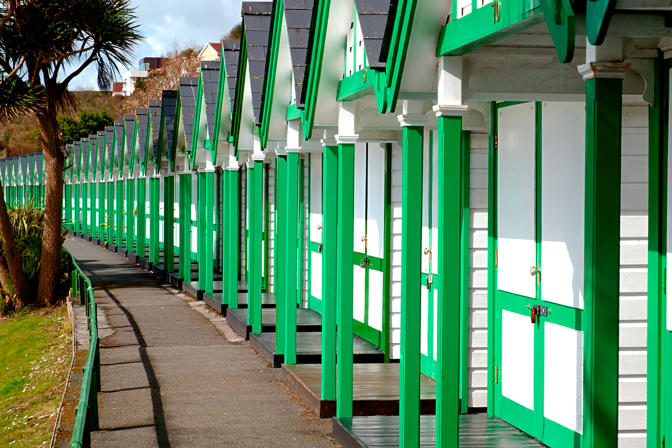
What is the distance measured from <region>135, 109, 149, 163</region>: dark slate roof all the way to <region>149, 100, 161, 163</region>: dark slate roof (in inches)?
30.8

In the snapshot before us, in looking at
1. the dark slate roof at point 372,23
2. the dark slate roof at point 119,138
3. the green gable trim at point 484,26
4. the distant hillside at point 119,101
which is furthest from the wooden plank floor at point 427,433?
the distant hillside at point 119,101

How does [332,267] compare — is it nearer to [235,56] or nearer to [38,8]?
[235,56]

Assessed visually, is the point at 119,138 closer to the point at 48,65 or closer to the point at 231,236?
the point at 48,65

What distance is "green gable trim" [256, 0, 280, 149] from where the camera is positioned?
10578 mm

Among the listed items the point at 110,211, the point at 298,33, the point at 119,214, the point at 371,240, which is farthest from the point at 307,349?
the point at 110,211

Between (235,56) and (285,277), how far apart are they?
506 centimetres

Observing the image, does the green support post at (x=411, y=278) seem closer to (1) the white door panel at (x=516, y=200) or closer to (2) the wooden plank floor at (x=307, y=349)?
(1) the white door panel at (x=516, y=200)

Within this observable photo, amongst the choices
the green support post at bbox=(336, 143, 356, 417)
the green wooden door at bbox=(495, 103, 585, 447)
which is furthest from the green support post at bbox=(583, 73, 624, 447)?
the green support post at bbox=(336, 143, 356, 417)

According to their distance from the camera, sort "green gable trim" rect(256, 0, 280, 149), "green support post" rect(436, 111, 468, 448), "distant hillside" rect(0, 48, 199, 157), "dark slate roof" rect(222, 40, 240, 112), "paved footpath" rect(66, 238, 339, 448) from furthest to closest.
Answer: "distant hillside" rect(0, 48, 199, 157)
"dark slate roof" rect(222, 40, 240, 112)
"green gable trim" rect(256, 0, 280, 149)
"paved footpath" rect(66, 238, 339, 448)
"green support post" rect(436, 111, 468, 448)

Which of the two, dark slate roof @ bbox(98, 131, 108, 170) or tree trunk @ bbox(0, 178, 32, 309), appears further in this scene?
dark slate roof @ bbox(98, 131, 108, 170)

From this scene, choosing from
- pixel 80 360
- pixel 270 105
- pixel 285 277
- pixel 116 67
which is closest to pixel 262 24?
pixel 270 105

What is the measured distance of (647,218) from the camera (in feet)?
20.0

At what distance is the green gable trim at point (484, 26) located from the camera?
455cm

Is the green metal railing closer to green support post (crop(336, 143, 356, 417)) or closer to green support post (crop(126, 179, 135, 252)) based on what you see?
green support post (crop(336, 143, 356, 417))
